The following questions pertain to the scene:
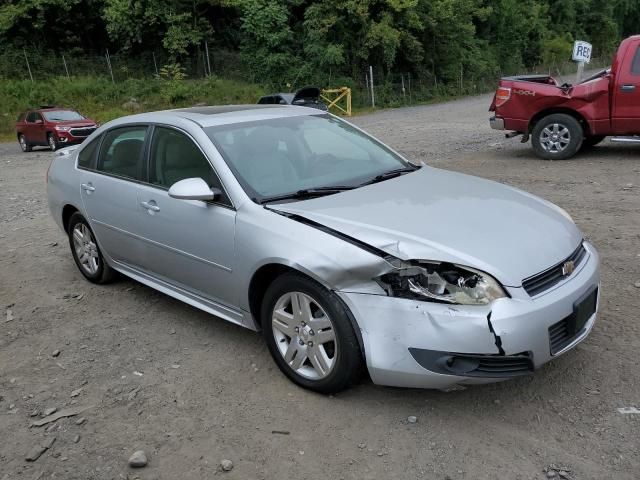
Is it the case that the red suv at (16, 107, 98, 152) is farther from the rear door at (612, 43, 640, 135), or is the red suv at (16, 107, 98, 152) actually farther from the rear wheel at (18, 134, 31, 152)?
the rear door at (612, 43, 640, 135)

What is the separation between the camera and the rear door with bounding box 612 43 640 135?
9.02 m

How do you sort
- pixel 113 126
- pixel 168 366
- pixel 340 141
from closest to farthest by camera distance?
1. pixel 168 366
2. pixel 340 141
3. pixel 113 126

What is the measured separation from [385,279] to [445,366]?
50 cm

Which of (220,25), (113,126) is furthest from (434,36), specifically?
(113,126)

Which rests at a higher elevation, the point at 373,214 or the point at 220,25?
the point at 220,25

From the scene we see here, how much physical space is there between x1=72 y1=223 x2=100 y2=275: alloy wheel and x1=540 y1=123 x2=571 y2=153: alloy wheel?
7633 mm

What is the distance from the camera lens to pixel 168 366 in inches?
150

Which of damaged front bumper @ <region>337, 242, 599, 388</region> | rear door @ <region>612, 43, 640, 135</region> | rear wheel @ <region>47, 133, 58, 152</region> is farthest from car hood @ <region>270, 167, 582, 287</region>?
rear wheel @ <region>47, 133, 58, 152</region>

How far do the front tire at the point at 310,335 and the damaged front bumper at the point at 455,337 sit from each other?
98 mm

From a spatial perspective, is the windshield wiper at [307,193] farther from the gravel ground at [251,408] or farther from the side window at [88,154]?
the side window at [88,154]

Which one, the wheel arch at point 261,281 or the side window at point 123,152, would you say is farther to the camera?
the side window at point 123,152

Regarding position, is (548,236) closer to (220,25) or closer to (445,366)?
(445,366)

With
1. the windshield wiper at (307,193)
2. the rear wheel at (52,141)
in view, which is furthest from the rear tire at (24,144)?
the windshield wiper at (307,193)

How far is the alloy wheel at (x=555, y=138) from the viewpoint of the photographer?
32.1ft
